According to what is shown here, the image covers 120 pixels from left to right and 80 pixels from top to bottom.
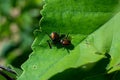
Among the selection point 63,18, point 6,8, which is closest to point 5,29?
point 6,8

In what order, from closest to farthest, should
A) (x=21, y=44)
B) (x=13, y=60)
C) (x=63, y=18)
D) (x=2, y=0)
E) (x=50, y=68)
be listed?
1. (x=50, y=68)
2. (x=63, y=18)
3. (x=2, y=0)
4. (x=13, y=60)
5. (x=21, y=44)

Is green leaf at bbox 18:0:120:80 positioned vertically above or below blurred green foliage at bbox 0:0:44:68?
above

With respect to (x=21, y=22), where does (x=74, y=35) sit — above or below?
above

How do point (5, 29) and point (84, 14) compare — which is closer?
point (84, 14)

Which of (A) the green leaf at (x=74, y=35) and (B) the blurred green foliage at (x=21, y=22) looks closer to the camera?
(A) the green leaf at (x=74, y=35)

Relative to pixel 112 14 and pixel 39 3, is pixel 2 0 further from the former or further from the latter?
pixel 112 14

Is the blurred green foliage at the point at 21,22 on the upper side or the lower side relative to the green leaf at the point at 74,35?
lower

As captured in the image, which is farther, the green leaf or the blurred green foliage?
the blurred green foliage

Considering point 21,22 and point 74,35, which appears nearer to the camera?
point 74,35
